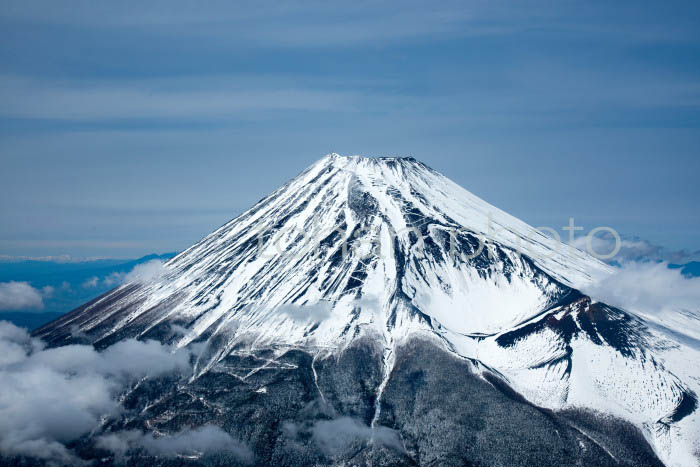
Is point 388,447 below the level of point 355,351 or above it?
below

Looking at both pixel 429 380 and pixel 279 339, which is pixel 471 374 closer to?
pixel 429 380

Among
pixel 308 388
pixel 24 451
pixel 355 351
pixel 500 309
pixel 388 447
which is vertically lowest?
pixel 24 451

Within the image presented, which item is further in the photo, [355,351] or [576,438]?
[355,351]

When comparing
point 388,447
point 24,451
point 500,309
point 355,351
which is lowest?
point 24,451

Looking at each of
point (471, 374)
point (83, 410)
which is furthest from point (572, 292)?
point (83, 410)

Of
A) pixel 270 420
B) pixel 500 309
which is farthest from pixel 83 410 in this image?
pixel 500 309

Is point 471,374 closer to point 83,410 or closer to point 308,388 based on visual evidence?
point 308,388

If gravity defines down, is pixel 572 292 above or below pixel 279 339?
above

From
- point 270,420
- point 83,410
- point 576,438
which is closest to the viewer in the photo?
point 576,438

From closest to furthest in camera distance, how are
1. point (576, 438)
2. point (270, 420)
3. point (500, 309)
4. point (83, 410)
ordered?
point (576, 438) < point (270, 420) < point (83, 410) < point (500, 309)
